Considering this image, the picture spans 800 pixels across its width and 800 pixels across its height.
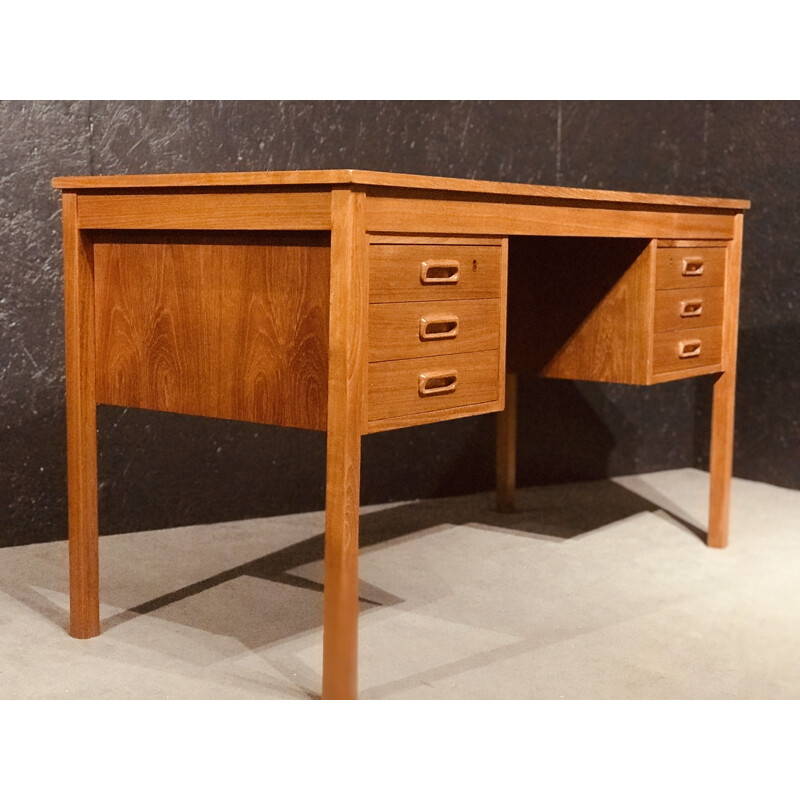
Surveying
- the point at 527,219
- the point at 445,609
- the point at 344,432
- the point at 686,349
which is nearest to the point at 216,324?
the point at 344,432

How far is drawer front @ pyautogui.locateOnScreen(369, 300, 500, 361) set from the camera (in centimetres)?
202

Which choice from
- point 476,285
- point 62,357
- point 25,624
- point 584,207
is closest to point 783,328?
point 584,207

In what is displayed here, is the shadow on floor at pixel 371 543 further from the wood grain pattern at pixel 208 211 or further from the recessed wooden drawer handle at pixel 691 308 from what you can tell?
the wood grain pattern at pixel 208 211

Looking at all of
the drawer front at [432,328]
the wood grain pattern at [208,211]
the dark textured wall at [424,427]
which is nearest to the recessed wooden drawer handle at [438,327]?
the drawer front at [432,328]

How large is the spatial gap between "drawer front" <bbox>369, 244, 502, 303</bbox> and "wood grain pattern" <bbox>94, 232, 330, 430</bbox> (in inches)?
3.6

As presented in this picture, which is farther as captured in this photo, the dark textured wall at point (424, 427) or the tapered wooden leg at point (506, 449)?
the tapered wooden leg at point (506, 449)

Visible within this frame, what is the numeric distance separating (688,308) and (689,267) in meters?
0.10

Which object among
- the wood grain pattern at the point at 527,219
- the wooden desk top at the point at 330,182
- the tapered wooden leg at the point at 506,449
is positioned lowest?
the tapered wooden leg at the point at 506,449

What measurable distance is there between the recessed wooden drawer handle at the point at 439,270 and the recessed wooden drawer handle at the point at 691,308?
103cm

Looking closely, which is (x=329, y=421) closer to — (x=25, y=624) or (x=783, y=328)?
(x=25, y=624)

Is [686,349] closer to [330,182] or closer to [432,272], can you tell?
[432,272]

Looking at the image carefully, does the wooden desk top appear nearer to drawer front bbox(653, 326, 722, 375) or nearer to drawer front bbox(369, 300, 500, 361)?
drawer front bbox(369, 300, 500, 361)

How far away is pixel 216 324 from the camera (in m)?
2.18

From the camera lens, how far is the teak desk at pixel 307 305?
1.96 metres
